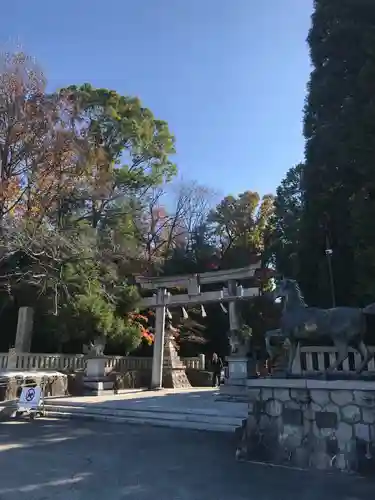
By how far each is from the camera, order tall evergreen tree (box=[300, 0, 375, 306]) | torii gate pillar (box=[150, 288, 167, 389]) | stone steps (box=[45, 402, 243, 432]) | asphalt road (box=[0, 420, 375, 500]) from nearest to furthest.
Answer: asphalt road (box=[0, 420, 375, 500]) → stone steps (box=[45, 402, 243, 432]) → tall evergreen tree (box=[300, 0, 375, 306]) → torii gate pillar (box=[150, 288, 167, 389])

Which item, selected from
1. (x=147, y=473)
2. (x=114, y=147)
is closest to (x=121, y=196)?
(x=114, y=147)

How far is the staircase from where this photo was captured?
7.21 metres

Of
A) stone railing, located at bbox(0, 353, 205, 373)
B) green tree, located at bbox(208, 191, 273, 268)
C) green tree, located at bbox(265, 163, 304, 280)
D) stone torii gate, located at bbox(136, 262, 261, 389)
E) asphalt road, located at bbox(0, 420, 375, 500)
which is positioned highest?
green tree, located at bbox(208, 191, 273, 268)

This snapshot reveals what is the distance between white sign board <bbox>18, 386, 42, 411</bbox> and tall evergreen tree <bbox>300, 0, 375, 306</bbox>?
724cm

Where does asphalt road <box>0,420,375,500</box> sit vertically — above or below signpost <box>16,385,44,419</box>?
below

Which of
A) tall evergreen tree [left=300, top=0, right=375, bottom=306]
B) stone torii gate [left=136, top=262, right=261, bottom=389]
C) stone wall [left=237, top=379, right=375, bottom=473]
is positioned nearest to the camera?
stone wall [left=237, top=379, right=375, bottom=473]

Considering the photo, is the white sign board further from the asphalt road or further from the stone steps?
the asphalt road

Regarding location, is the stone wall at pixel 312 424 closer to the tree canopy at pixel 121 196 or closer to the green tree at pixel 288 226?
the tree canopy at pixel 121 196

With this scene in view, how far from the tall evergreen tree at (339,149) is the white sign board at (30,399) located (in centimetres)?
724

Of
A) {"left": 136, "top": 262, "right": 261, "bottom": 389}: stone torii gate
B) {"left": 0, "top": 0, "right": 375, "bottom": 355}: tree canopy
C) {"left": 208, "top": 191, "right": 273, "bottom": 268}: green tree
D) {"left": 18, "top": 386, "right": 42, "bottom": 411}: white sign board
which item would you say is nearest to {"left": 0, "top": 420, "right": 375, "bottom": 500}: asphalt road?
{"left": 18, "top": 386, "right": 42, "bottom": 411}: white sign board

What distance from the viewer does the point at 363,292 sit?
29.8 ft

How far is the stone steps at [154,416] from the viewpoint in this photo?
7157mm

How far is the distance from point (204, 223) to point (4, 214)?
51.2 ft

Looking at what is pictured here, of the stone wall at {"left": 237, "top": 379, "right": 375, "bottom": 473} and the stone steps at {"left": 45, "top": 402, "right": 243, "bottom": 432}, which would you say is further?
the stone steps at {"left": 45, "top": 402, "right": 243, "bottom": 432}
